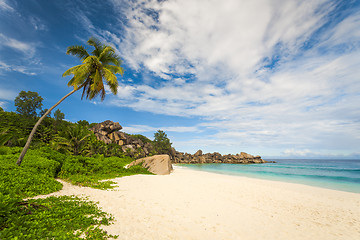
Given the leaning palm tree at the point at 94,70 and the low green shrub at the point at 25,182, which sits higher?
the leaning palm tree at the point at 94,70

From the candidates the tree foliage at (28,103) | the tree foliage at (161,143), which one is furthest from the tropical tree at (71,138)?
the tree foliage at (161,143)

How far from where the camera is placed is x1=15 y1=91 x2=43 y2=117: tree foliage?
157 feet

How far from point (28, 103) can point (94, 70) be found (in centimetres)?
5497

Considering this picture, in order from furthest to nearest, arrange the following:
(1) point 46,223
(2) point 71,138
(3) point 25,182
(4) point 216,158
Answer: (4) point 216,158
(2) point 71,138
(3) point 25,182
(1) point 46,223

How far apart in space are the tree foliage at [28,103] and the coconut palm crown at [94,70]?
52983 millimetres

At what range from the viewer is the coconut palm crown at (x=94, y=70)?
1291 cm

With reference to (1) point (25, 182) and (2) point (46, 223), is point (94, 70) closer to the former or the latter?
(1) point (25, 182)

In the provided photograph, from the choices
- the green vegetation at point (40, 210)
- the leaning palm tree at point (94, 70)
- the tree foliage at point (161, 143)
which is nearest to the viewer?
the green vegetation at point (40, 210)

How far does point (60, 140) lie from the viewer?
26562 mm

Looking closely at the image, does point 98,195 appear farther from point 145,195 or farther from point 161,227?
point 161,227

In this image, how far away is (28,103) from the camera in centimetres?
4925

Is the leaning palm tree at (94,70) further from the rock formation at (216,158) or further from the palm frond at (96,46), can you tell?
the rock formation at (216,158)

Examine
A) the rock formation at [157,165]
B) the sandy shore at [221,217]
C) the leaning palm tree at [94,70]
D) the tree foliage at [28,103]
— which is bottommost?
the sandy shore at [221,217]

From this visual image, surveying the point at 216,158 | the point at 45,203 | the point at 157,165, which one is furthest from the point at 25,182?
the point at 216,158
